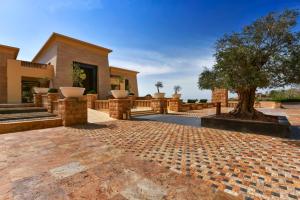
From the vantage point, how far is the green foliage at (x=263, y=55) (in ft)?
14.6

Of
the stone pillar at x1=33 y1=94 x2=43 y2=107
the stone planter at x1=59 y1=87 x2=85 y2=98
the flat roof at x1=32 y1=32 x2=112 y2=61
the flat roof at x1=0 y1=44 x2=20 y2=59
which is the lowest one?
the stone pillar at x1=33 y1=94 x2=43 y2=107

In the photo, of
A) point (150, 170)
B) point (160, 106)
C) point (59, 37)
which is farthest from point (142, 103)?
point (150, 170)

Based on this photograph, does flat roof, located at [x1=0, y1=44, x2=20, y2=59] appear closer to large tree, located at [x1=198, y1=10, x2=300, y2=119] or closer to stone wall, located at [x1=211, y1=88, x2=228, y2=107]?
large tree, located at [x1=198, y1=10, x2=300, y2=119]

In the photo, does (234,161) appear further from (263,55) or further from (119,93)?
(119,93)

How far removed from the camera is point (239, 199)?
5.46ft

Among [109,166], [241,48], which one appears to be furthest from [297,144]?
[109,166]

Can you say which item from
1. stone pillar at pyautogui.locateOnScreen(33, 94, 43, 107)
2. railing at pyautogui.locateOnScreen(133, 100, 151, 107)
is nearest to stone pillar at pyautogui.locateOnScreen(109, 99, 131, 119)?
stone pillar at pyautogui.locateOnScreen(33, 94, 43, 107)

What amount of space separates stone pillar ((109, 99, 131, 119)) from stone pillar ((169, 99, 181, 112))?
4.83 m

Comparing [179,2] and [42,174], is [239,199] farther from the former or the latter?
[179,2]

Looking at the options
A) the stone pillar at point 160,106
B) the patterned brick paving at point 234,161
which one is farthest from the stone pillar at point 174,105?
the patterned brick paving at point 234,161

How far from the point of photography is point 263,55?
15.6 feet

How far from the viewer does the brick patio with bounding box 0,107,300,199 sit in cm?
178

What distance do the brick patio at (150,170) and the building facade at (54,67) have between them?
12.2 metres

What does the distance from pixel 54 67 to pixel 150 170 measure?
615 inches
